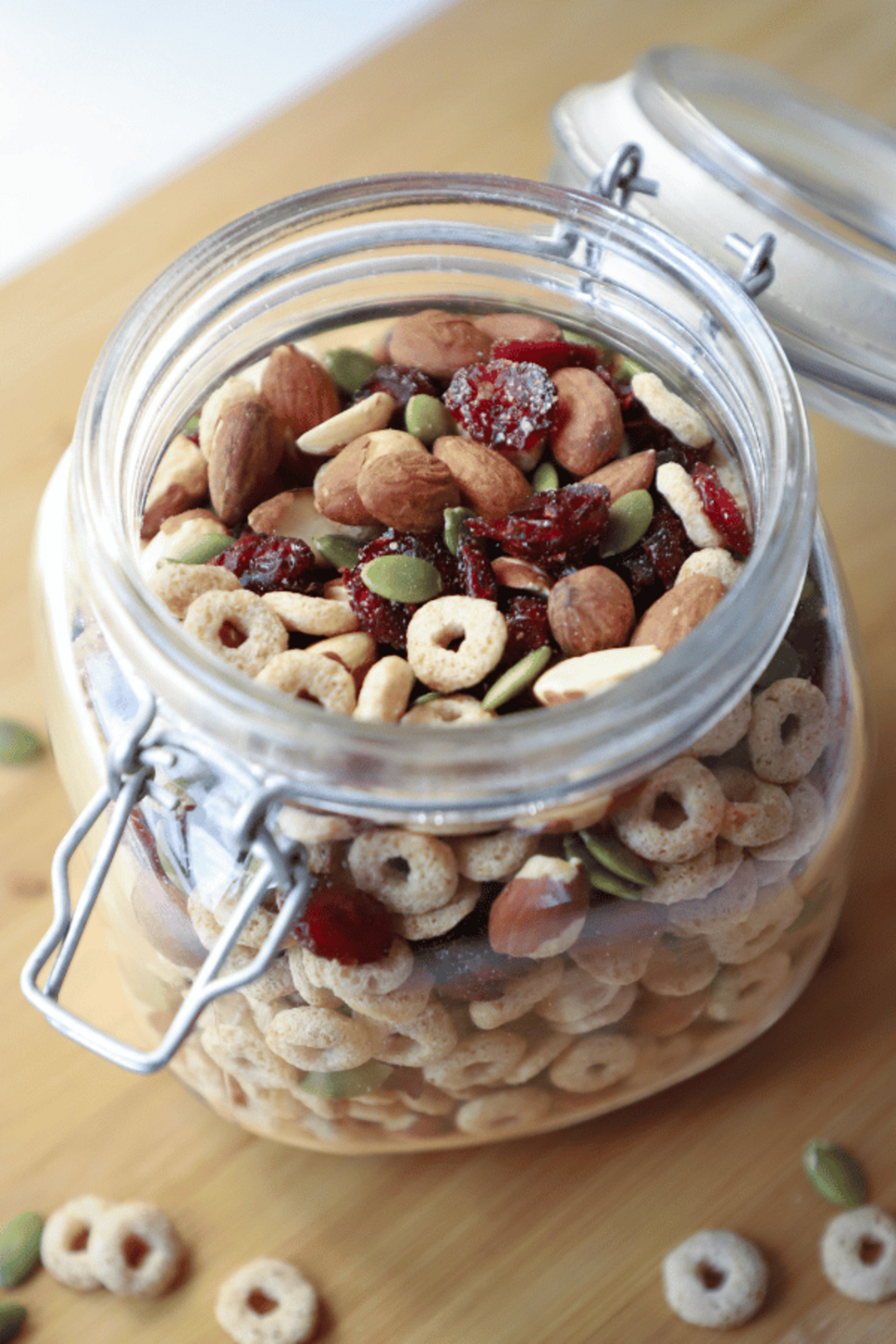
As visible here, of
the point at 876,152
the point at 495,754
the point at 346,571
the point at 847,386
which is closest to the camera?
the point at 495,754

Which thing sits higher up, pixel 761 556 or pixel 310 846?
pixel 761 556

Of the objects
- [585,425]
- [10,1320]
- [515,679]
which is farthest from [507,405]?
[10,1320]

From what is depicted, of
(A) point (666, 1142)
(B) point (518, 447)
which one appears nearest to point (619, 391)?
(B) point (518, 447)

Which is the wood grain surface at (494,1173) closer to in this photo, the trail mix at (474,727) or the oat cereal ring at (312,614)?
the trail mix at (474,727)

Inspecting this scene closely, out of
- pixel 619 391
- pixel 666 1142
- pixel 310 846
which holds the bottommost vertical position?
pixel 666 1142

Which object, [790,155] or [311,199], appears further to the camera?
[790,155]

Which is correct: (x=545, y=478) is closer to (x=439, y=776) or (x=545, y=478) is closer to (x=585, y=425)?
(x=585, y=425)

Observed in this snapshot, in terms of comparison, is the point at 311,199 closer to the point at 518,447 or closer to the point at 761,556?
the point at 518,447
